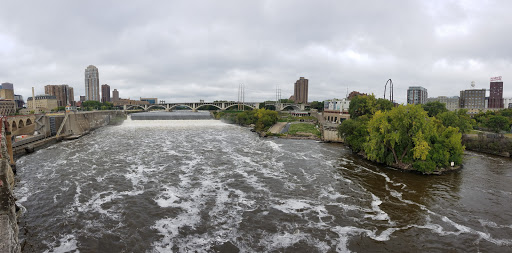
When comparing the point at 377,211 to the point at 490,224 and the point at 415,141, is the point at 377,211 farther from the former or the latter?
the point at 415,141

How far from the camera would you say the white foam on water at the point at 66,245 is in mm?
13727

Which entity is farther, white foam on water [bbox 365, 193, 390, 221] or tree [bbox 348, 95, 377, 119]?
tree [bbox 348, 95, 377, 119]

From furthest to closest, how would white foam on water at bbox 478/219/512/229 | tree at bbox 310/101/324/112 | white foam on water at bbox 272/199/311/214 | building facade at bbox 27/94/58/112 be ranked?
building facade at bbox 27/94/58/112, tree at bbox 310/101/324/112, white foam on water at bbox 272/199/311/214, white foam on water at bbox 478/219/512/229

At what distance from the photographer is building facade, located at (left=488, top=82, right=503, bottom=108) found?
157625mm

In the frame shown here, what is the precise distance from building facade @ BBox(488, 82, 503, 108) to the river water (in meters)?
169

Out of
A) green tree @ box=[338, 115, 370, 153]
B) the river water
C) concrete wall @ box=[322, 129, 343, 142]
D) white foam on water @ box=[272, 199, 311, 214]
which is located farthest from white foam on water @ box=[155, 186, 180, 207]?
concrete wall @ box=[322, 129, 343, 142]

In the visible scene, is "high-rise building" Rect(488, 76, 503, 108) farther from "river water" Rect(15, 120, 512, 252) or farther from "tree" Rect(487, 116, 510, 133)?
"river water" Rect(15, 120, 512, 252)

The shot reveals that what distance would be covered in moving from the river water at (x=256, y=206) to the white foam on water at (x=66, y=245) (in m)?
0.06

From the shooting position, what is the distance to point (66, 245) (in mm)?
14203

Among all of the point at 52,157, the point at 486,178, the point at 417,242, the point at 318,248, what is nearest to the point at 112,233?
the point at 318,248

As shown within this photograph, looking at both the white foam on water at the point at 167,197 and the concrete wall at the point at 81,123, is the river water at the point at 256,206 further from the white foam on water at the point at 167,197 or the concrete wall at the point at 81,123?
the concrete wall at the point at 81,123

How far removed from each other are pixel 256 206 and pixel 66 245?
11.9 m

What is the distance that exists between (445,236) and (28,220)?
26.8m

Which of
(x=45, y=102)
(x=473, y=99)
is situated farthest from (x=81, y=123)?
(x=473, y=99)
